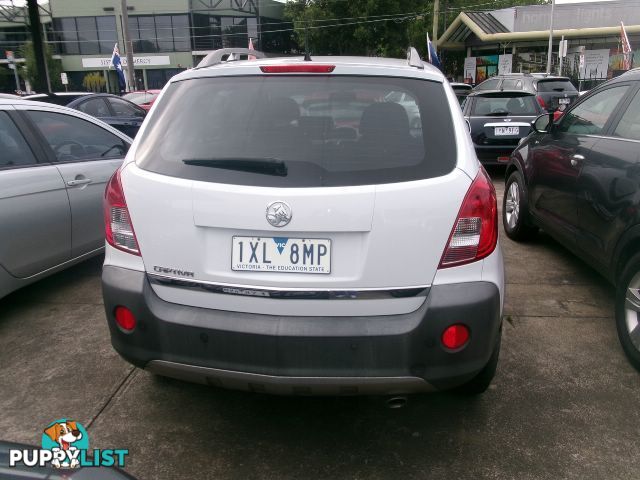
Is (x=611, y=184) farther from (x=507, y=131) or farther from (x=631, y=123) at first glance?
(x=507, y=131)

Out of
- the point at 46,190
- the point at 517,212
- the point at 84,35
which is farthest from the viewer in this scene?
the point at 84,35

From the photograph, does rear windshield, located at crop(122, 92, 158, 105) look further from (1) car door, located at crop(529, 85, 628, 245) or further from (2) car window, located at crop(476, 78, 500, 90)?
(1) car door, located at crop(529, 85, 628, 245)

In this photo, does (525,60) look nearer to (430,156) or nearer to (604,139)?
(604,139)

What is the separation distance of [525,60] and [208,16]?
26.9 metres

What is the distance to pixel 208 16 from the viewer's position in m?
45.6

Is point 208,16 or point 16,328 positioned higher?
point 208,16

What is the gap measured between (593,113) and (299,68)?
270 cm

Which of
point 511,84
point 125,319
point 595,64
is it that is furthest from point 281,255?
point 595,64

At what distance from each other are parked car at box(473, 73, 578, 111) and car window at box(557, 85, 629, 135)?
8266 mm

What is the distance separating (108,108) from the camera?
394 inches

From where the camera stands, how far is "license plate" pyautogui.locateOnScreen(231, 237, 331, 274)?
210cm

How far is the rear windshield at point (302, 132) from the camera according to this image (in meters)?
2.18

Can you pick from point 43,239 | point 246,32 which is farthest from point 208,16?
point 43,239

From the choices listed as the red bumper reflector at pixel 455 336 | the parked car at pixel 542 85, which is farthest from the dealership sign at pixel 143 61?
the red bumper reflector at pixel 455 336
